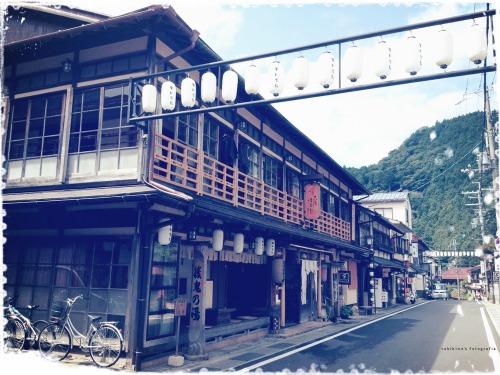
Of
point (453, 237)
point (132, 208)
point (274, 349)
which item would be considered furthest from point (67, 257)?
point (453, 237)

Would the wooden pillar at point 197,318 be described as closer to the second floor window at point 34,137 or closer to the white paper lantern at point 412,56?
the second floor window at point 34,137

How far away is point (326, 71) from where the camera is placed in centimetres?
865

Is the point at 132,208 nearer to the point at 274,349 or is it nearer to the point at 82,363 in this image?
the point at 82,363

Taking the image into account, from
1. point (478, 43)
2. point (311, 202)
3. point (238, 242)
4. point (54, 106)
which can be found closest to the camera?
point (478, 43)

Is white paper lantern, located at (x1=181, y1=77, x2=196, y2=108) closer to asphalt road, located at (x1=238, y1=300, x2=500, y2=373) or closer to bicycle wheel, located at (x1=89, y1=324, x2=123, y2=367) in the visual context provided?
bicycle wheel, located at (x1=89, y1=324, x2=123, y2=367)

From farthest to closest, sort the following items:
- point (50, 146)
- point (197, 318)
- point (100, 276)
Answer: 1. point (50, 146)
2. point (197, 318)
3. point (100, 276)

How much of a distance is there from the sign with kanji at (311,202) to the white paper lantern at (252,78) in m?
12.2

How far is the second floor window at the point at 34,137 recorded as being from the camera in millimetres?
12328

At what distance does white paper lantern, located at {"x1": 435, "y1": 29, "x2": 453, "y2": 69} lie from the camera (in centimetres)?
780

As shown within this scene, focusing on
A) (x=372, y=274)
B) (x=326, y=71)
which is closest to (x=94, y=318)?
(x=326, y=71)

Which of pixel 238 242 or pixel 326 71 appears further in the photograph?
pixel 238 242

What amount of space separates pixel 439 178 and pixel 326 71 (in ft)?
336

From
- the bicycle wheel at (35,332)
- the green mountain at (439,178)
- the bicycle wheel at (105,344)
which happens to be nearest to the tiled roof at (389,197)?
the green mountain at (439,178)

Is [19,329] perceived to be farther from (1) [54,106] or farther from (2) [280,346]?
(2) [280,346]
